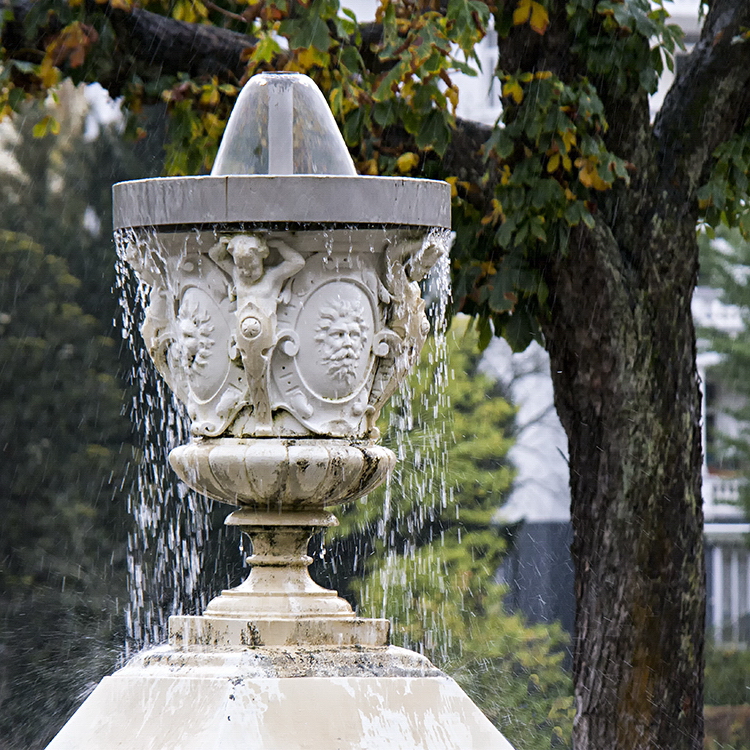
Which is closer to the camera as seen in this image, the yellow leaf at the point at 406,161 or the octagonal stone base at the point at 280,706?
the octagonal stone base at the point at 280,706

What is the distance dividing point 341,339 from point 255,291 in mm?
282

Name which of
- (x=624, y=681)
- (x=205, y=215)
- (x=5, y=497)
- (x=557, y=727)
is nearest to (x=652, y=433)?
(x=624, y=681)

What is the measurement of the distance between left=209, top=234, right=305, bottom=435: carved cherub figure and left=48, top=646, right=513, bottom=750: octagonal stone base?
2.59ft

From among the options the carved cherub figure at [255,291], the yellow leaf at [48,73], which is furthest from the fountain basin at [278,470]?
the yellow leaf at [48,73]

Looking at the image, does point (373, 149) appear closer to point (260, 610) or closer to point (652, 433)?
point (652, 433)

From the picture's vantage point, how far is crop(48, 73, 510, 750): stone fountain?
4.22m

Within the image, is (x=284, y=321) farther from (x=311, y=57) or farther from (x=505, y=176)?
(x=505, y=176)

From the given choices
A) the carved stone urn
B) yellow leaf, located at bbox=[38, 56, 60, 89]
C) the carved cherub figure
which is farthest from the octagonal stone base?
yellow leaf, located at bbox=[38, 56, 60, 89]

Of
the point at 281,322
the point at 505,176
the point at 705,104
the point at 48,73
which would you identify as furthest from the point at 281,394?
the point at 705,104

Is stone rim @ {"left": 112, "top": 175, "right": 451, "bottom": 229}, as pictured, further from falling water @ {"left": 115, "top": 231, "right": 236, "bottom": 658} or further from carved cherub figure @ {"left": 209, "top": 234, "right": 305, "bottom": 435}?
falling water @ {"left": 115, "top": 231, "right": 236, "bottom": 658}

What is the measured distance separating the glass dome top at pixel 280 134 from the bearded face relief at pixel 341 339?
47cm

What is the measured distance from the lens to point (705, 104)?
7645mm

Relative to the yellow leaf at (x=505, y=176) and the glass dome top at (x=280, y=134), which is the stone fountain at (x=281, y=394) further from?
the yellow leaf at (x=505, y=176)

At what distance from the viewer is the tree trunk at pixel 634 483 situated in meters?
7.20
